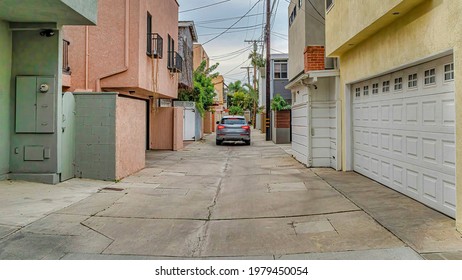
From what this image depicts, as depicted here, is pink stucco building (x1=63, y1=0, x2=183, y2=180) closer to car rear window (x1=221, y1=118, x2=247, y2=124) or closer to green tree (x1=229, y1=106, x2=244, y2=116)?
car rear window (x1=221, y1=118, x2=247, y2=124)

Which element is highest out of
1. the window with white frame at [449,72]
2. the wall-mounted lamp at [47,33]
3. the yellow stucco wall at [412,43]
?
the wall-mounted lamp at [47,33]

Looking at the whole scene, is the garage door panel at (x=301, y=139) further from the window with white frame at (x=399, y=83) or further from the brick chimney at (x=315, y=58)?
the window with white frame at (x=399, y=83)

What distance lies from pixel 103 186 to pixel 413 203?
633cm

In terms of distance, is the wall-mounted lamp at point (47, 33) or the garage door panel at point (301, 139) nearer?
the wall-mounted lamp at point (47, 33)

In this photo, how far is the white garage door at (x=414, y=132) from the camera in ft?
19.4

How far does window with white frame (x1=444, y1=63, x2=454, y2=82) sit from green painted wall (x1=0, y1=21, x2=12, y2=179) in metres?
8.48

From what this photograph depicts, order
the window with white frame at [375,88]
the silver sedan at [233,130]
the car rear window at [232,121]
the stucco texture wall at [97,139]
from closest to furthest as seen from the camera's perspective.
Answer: the window with white frame at [375,88], the stucco texture wall at [97,139], the silver sedan at [233,130], the car rear window at [232,121]

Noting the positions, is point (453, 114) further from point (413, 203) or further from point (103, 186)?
point (103, 186)

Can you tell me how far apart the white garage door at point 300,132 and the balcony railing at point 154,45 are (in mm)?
5550

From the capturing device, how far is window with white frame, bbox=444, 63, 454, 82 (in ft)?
18.9

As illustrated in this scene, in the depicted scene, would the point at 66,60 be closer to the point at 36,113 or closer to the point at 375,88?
the point at 36,113

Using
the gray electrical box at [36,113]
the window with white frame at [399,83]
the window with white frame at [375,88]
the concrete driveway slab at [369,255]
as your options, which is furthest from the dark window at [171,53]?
the concrete driveway slab at [369,255]

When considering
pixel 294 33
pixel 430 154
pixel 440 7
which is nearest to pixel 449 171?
pixel 430 154

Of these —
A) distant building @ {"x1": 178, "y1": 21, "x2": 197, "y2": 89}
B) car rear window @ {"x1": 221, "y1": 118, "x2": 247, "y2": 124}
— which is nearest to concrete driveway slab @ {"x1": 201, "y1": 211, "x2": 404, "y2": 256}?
distant building @ {"x1": 178, "y1": 21, "x2": 197, "y2": 89}
